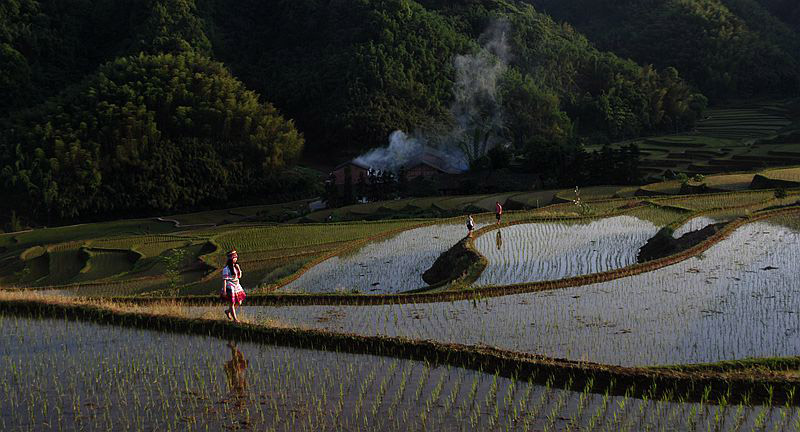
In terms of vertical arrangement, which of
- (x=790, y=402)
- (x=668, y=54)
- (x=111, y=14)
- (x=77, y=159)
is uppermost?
(x=111, y=14)

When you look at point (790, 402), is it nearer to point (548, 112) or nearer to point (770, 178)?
point (770, 178)

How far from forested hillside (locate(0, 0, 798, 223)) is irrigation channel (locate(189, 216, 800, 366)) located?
21461mm

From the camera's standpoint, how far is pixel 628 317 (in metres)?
8.73

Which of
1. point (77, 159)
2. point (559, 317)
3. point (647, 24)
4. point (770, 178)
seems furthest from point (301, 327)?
point (647, 24)

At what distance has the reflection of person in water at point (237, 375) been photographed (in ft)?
21.4

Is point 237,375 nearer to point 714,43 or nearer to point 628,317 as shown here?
point 628,317

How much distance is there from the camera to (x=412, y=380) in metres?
6.79

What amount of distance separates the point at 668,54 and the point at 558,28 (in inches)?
360

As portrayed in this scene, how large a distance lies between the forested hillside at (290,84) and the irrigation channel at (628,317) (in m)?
21.5

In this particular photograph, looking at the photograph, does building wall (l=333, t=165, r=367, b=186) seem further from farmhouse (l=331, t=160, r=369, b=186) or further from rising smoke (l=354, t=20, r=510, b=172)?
rising smoke (l=354, t=20, r=510, b=172)

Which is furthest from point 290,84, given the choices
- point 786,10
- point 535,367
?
point 786,10

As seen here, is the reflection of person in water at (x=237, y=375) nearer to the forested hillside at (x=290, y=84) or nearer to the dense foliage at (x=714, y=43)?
the forested hillside at (x=290, y=84)

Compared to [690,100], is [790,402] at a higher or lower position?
lower

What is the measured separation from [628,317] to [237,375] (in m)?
4.49
